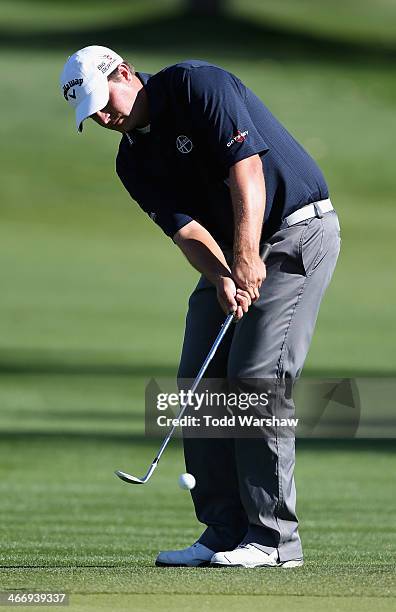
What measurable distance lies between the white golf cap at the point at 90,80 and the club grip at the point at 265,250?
2.75 feet

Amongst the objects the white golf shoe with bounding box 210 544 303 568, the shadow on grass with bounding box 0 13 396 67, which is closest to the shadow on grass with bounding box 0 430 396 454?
the white golf shoe with bounding box 210 544 303 568

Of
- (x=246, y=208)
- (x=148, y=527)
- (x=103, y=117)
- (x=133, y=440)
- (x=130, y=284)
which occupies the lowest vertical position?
(x=130, y=284)

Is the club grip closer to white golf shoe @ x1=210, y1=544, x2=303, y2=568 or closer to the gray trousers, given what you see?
the gray trousers

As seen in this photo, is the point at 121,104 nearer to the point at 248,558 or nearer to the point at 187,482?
the point at 187,482

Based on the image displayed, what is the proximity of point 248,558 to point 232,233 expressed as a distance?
130cm

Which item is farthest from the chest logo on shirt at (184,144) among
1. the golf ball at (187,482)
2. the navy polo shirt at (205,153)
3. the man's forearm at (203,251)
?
the golf ball at (187,482)

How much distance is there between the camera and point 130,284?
27.2 meters

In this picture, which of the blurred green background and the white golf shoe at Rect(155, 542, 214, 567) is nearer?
the white golf shoe at Rect(155, 542, 214, 567)

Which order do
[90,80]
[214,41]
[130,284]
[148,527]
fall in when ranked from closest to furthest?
1. [90,80]
2. [148,527]
3. [130,284]
4. [214,41]

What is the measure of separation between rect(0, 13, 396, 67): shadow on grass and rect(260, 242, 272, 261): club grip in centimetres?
3967

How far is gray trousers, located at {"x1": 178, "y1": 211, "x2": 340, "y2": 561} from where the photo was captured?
6.37 meters

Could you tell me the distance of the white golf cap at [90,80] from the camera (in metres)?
6.31

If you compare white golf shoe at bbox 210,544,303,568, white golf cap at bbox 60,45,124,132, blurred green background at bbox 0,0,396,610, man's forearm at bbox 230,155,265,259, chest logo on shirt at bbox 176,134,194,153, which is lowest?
blurred green background at bbox 0,0,396,610

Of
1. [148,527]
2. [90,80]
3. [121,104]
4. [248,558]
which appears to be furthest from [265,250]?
[148,527]
